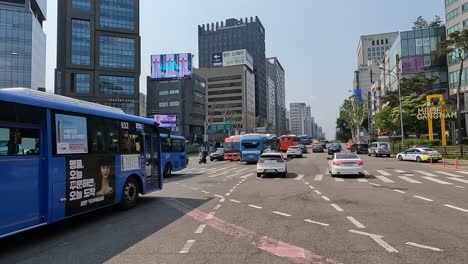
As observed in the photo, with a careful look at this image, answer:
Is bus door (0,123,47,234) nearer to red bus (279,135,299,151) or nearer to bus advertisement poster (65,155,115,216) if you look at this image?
bus advertisement poster (65,155,115,216)

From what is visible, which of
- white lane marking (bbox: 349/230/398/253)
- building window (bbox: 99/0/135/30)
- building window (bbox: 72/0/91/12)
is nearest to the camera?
white lane marking (bbox: 349/230/398/253)

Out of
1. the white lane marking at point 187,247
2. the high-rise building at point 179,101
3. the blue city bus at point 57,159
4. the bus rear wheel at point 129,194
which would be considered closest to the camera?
the white lane marking at point 187,247

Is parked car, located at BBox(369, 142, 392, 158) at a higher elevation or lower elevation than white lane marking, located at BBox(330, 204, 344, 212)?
higher

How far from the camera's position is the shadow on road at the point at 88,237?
647 centimetres

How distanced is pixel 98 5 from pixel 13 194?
3757 inches

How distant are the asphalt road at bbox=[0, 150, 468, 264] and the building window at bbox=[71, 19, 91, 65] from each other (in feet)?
282

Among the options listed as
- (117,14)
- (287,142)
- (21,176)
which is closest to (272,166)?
(21,176)

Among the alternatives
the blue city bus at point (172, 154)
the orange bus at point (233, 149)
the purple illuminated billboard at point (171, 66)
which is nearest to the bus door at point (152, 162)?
the blue city bus at point (172, 154)

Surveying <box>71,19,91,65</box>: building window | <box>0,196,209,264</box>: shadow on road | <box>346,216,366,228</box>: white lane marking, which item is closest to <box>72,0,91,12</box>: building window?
<box>71,19,91,65</box>: building window

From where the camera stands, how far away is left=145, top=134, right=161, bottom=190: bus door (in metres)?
12.9

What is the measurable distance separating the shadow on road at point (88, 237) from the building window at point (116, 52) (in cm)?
8734

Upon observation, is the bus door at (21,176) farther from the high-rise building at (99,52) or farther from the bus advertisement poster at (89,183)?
the high-rise building at (99,52)

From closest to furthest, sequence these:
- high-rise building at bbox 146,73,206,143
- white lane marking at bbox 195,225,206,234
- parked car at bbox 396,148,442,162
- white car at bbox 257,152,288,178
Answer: white lane marking at bbox 195,225,206,234 → white car at bbox 257,152,288,178 → parked car at bbox 396,148,442,162 → high-rise building at bbox 146,73,206,143

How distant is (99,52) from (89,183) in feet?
293
